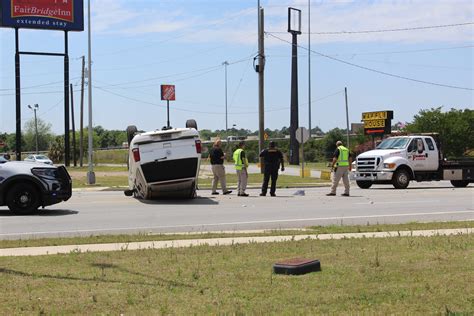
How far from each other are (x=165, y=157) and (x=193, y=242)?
804 centimetres

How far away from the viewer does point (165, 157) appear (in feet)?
59.9

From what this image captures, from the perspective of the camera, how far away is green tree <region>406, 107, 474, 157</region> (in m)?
60.2

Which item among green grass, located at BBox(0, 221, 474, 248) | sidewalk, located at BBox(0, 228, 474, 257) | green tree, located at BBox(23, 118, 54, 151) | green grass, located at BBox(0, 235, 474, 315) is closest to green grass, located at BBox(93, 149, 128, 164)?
green tree, located at BBox(23, 118, 54, 151)

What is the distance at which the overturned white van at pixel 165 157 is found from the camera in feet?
59.9

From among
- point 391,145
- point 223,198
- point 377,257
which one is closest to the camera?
point 377,257

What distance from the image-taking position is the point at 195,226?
13516mm

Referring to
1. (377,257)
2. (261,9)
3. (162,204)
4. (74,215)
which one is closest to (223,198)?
(162,204)

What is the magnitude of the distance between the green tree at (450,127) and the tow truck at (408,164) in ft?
106

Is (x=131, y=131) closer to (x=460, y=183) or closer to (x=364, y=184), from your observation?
(x=364, y=184)

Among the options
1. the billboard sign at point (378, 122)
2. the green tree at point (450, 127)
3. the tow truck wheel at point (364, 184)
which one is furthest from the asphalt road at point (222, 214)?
the green tree at point (450, 127)

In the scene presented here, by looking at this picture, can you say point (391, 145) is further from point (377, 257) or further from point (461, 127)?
point (461, 127)

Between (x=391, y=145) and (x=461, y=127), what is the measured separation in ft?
119

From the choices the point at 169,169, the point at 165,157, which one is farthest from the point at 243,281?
the point at 169,169

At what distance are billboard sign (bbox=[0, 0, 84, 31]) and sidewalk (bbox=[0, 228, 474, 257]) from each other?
48141mm
